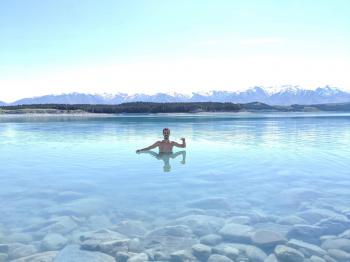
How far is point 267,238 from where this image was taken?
22.8 ft

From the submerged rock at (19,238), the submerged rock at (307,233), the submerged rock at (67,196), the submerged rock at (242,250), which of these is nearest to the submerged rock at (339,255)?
the submerged rock at (307,233)

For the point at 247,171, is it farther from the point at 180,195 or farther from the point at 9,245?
the point at 9,245

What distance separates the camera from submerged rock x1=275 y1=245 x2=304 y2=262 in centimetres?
611

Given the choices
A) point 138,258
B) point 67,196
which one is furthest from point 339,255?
Answer: point 67,196

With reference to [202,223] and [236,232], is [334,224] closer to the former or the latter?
[236,232]

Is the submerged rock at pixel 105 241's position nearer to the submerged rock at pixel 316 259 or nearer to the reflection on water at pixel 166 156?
the submerged rock at pixel 316 259

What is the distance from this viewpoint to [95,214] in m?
8.76

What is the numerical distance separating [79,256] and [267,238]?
3.41 meters

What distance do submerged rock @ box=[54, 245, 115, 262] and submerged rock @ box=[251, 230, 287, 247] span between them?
266 centimetres

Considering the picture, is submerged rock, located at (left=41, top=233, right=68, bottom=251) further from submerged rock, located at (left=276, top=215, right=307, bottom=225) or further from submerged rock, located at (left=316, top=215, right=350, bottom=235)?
submerged rock, located at (left=316, top=215, right=350, bottom=235)

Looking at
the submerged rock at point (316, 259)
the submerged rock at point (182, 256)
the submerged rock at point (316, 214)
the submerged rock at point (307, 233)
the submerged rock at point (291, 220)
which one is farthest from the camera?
the submerged rock at point (316, 214)

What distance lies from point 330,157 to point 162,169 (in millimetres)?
8551

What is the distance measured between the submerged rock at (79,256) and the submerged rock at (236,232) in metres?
2.31

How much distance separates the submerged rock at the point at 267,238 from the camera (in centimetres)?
677
